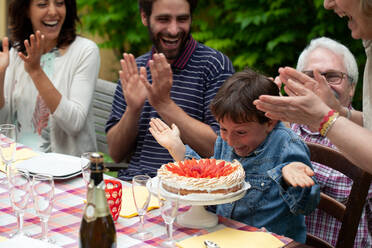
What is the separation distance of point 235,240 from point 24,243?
2.14ft

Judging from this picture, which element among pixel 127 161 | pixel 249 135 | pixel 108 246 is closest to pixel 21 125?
pixel 127 161

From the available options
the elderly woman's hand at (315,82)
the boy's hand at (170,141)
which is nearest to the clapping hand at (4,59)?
the boy's hand at (170,141)

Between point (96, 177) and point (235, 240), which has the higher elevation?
point (96, 177)

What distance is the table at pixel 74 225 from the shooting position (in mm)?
1725

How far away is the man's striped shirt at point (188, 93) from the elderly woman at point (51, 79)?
0.49 m

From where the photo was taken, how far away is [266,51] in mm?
5199

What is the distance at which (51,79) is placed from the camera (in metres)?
3.31

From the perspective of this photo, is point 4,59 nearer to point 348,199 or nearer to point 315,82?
point 315,82

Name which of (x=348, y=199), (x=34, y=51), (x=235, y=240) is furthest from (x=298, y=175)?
(x=34, y=51)

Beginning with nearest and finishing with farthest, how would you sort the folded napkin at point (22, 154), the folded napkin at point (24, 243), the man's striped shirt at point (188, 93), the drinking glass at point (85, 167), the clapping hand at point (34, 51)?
the folded napkin at point (24, 243) → the drinking glass at point (85, 167) → the folded napkin at point (22, 154) → the man's striped shirt at point (188, 93) → the clapping hand at point (34, 51)

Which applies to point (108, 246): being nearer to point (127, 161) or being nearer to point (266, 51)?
point (127, 161)

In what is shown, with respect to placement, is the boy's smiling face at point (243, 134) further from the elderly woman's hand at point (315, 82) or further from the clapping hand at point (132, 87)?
the clapping hand at point (132, 87)

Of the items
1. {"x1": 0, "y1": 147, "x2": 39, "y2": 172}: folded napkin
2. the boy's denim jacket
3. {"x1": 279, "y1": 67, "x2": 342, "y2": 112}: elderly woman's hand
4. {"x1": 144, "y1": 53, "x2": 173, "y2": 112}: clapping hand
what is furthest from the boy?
{"x1": 0, "y1": 147, "x2": 39, "y2": 172}: folded napkin

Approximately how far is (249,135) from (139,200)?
1.98 feet
